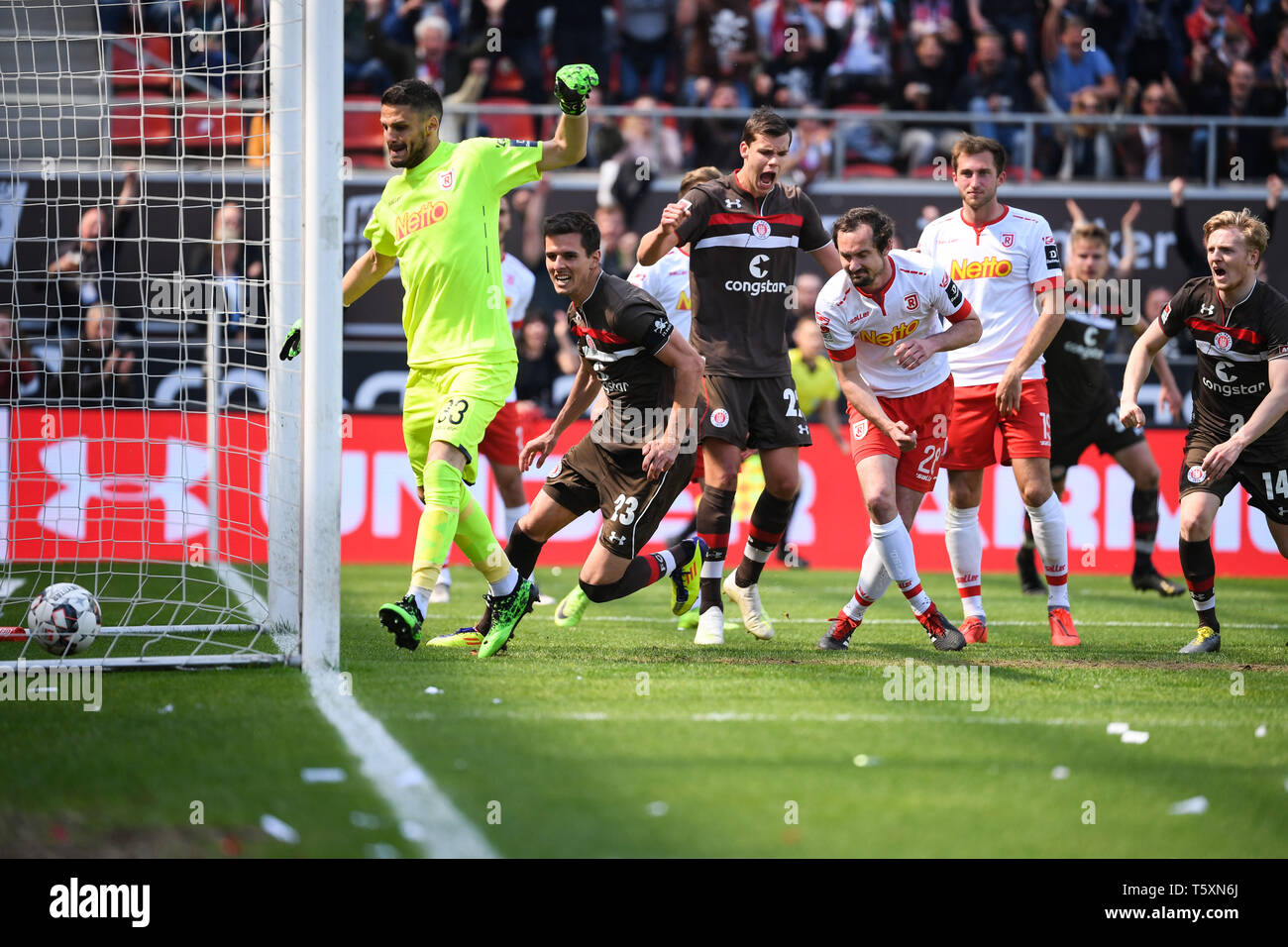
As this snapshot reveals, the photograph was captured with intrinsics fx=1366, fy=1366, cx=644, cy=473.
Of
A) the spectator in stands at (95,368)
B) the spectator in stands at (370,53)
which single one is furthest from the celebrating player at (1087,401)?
the spectator in stands at (370,53)

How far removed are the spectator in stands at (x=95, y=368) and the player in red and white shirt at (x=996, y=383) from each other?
5699 mm

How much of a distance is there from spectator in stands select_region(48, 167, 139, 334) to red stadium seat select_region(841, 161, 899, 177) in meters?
7.81

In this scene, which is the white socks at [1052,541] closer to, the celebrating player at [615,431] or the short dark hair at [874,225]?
the short dark hair at [874,225]

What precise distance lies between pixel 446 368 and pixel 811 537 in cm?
638

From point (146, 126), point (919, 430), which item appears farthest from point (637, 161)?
point (919, 430)

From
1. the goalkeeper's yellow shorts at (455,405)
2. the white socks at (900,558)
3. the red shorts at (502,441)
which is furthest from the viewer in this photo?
the red shorts at (502,441)

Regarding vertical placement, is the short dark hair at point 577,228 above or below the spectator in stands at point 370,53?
below

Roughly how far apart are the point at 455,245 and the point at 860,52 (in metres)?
10.9

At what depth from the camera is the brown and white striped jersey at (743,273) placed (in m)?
6.85

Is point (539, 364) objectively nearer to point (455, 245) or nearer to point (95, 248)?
point (95, 248)

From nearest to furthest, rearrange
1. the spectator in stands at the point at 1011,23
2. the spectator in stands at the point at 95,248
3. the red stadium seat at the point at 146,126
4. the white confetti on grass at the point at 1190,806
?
the white confetti on grass at the point at 1190,806
the spectator in stands at the point at 95,248
the red stadium seat at the point at 146,126
the spectator in stands at the point at 1011,23

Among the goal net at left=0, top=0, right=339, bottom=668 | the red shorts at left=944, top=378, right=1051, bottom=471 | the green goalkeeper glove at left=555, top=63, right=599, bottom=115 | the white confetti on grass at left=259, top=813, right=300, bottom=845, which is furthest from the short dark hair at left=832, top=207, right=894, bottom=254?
the white confetti on grass at left=259, top=813, right=300, bottom=845

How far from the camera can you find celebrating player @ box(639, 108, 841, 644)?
6.81 m
